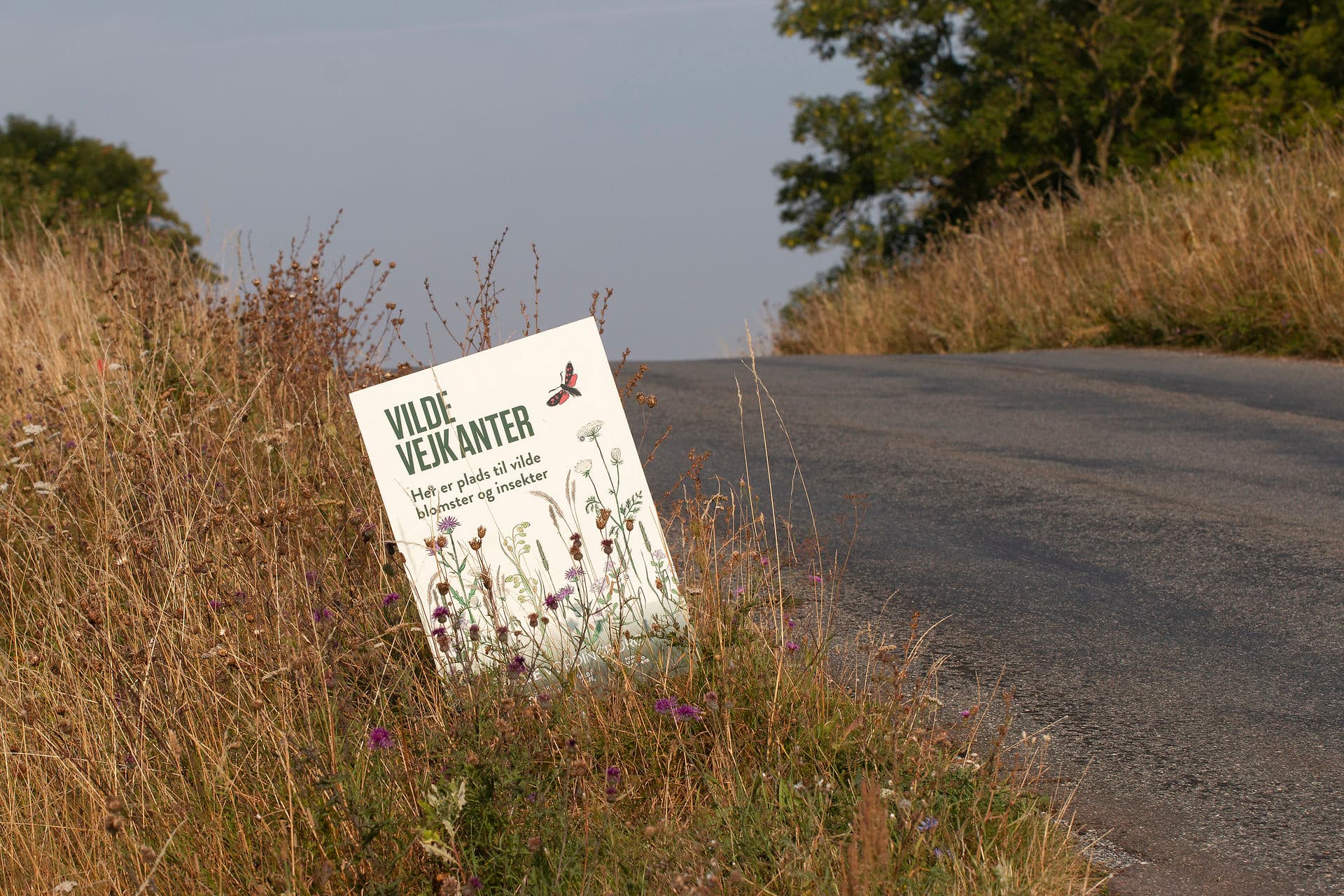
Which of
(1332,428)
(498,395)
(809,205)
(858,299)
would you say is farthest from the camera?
(809,205)

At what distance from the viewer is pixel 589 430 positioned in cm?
345

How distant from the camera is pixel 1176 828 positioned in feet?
9.50

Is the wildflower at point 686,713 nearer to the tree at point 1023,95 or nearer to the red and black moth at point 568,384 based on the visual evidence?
the red and black moth at point 568,384

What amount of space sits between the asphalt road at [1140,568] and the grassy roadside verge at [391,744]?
33cm

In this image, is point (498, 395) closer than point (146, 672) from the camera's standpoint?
No

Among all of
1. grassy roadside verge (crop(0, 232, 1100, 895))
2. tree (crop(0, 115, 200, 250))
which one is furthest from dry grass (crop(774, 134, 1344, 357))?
tree (crop(0, 115, 200, 250))

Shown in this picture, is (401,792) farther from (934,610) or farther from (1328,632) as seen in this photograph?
(1328,632)

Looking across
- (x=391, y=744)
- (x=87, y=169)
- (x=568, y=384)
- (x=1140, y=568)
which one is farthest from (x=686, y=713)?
(x=87, y=169)

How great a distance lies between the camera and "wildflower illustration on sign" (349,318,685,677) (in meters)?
3.36

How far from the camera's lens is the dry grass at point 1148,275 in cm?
1055

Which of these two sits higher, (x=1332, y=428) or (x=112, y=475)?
(x=112, y=475)

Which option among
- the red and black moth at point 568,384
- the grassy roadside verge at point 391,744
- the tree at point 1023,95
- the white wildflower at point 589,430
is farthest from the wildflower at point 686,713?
the tree at point 1023,95

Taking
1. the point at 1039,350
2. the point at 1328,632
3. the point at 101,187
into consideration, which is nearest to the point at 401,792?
the point at 1328,632

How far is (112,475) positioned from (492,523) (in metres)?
2.06
